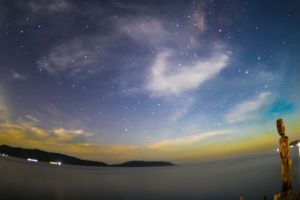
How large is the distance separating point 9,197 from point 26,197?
480 centimetres

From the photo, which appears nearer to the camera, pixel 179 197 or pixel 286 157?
pixel 286 157

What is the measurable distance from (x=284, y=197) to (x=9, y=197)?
55301 millimetres

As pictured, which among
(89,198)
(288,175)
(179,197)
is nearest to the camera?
(288,175)

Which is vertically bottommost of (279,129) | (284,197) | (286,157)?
(284,197)

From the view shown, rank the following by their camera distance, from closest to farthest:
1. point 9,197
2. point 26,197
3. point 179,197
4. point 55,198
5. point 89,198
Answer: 1. point 9,197
2. point 26,197
3. point 55,198
4. point 89,198
5. point 179,197

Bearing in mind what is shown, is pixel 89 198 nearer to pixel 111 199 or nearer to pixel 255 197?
pixel 111 199

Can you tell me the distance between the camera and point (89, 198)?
6969 cm

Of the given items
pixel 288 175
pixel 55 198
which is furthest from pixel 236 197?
pixel 288 175

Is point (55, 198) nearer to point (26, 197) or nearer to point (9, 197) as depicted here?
point (26, 197)

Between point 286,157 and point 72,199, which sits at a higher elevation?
point 286,157

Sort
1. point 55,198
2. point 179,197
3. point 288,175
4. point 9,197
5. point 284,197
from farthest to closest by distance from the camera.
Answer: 1. point 179,197
2. point 55,198
3. point 9,197
4. point 288,175
5. point 284,197

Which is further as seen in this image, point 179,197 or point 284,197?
point 179,197

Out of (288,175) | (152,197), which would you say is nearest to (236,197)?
(152,197)

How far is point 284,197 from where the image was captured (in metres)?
14.1
